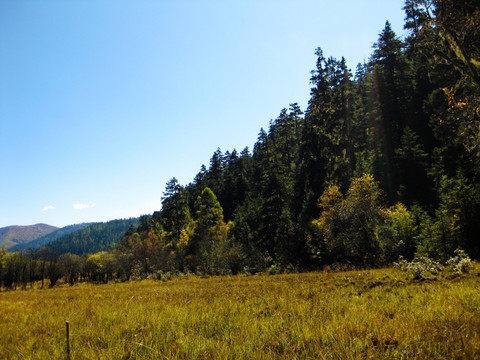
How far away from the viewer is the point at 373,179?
3309 cm

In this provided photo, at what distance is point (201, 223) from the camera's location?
48562 mm

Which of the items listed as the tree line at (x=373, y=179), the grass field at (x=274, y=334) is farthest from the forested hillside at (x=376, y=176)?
the grass field at (x=274, y=334)

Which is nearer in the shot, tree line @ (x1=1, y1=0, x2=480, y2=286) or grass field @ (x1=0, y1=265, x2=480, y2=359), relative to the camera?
grass field @ (x1=0, y1=265, x2=480, y2=359)

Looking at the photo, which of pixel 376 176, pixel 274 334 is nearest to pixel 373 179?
pixel 376 176

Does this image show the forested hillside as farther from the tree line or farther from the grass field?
the grass field

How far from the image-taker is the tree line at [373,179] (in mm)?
11688

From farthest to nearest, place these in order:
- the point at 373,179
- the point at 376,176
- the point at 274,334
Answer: the point at 376,176 < the point at 373,179 < the point at 274,334

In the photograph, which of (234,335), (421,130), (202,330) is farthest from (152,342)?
(421,130)

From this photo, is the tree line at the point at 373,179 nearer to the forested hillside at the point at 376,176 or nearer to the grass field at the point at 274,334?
the forested hillside at the point at 376,176

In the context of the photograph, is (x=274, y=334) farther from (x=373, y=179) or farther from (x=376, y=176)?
(x=376, y=176)

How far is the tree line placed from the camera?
1169 centimetres

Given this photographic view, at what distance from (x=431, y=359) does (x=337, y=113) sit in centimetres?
4595

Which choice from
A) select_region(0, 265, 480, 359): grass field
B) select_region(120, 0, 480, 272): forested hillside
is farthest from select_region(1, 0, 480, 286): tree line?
select_region(0, 265, 480, 359): grass field

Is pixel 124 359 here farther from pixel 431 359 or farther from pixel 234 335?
pixel 431 359
